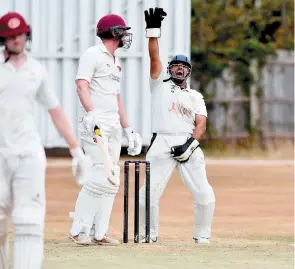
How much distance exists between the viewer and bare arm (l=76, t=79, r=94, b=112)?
10758 mm

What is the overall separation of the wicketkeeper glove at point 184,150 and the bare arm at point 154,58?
634 mm

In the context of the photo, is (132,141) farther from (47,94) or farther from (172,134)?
(47,94)

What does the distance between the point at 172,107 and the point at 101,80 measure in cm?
81

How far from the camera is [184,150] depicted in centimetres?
1143

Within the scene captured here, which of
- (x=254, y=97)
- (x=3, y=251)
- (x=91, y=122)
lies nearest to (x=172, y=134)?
(x=91, y=122)

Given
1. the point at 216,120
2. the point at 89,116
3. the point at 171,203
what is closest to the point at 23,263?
the point at 89,116

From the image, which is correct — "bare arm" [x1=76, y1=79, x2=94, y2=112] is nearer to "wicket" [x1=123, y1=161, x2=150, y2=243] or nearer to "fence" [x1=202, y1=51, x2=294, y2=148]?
"wicket" [x1=123, y1=161, x2=150, y2=243]

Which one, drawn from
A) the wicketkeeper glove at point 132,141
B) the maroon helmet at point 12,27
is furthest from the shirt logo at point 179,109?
the maroon helmet at point 12,27

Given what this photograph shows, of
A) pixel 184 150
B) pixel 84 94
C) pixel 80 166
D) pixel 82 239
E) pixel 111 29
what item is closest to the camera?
pixel 80 166

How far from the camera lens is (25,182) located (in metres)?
8.08

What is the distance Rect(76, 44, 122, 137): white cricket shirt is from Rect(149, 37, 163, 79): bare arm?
449 millimetres

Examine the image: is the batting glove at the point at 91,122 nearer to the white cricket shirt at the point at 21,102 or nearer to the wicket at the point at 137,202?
the wicket at the point at 137,202

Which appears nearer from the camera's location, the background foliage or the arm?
the arm

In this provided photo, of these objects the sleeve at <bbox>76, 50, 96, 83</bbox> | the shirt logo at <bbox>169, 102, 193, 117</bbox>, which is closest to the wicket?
the shirt logo at <bbox>169, 102, 193, 117</bbox>
